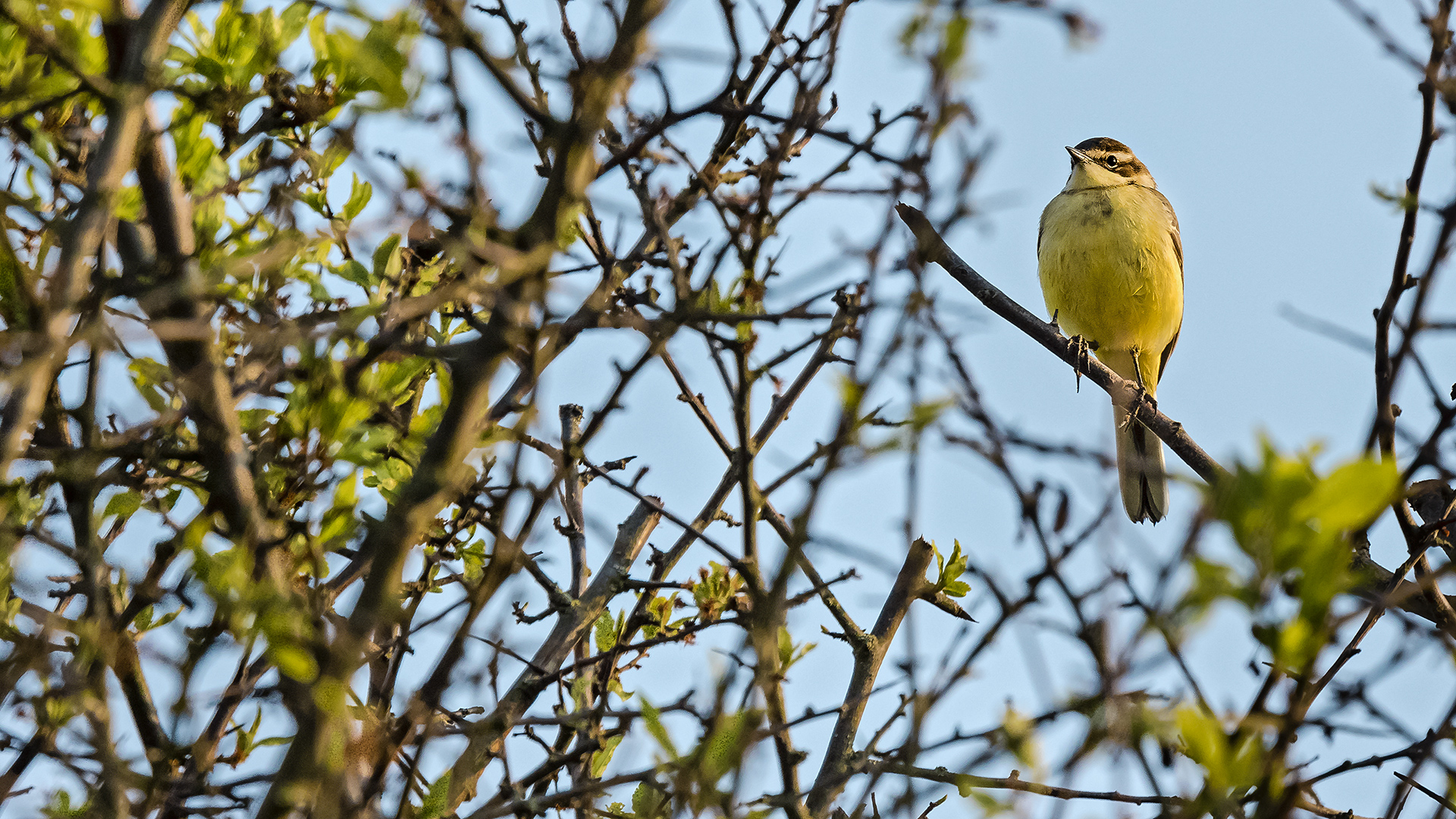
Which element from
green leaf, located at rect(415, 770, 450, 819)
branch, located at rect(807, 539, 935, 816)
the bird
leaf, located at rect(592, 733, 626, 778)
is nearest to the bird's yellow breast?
the bird

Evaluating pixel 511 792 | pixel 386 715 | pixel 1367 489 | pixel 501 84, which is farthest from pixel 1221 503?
pixel 386 715

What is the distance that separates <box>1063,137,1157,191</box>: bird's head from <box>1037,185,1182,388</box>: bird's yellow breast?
152 mm

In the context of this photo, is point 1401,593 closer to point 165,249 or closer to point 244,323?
point 244,323

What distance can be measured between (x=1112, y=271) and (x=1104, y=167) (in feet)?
3.54

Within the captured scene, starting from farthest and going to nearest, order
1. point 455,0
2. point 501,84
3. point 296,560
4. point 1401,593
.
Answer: point 296,560
point 501,84
point 455,0
point 1401,593

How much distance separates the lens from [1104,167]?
Answer: 739cm

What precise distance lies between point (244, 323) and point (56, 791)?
1.42 metres

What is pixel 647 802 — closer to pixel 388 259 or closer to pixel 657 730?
pixel 657 730

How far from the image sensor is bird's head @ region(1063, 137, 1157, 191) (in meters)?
7.24

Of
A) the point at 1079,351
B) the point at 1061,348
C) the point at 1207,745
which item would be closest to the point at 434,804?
the point at 1207,745

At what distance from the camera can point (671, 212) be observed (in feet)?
11.3

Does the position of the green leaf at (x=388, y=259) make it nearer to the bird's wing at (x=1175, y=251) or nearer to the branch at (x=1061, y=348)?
the branch at (x=1061, y=348)

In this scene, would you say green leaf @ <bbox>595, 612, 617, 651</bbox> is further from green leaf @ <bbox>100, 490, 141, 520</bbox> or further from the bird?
the bird

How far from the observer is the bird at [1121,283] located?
662 centimetres
